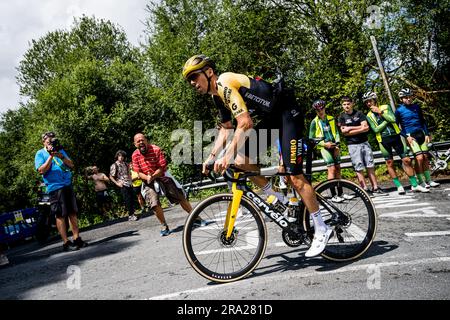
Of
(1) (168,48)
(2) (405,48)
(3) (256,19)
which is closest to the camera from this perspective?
(2) (405,48)

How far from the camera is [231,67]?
20.5 m

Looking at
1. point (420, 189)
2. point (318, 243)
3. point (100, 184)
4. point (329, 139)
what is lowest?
point (420, 189)

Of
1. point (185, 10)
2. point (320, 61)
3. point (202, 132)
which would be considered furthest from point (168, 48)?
point (320, 61)

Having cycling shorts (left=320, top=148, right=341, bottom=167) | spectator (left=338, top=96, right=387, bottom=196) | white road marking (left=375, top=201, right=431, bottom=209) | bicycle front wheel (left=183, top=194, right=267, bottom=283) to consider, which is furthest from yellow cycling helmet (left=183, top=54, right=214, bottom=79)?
spectator (left=338, top=96, right=387, bottom=196)

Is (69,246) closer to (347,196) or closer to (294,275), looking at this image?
(294,275)

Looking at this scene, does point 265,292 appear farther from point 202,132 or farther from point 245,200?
point 202,132

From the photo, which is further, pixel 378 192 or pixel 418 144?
pixel 378 192

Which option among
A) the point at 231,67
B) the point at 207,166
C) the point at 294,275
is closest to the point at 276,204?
the point at 294,275

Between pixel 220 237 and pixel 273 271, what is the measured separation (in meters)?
0.69

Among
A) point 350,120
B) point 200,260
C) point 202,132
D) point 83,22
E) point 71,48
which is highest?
point 83,22

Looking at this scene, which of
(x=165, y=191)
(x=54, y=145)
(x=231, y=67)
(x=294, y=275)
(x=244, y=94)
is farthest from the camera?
(x=231, y=67)

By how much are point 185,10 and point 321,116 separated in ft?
74.2

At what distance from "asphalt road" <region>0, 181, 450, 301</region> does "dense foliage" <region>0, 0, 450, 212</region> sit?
9.35 m
